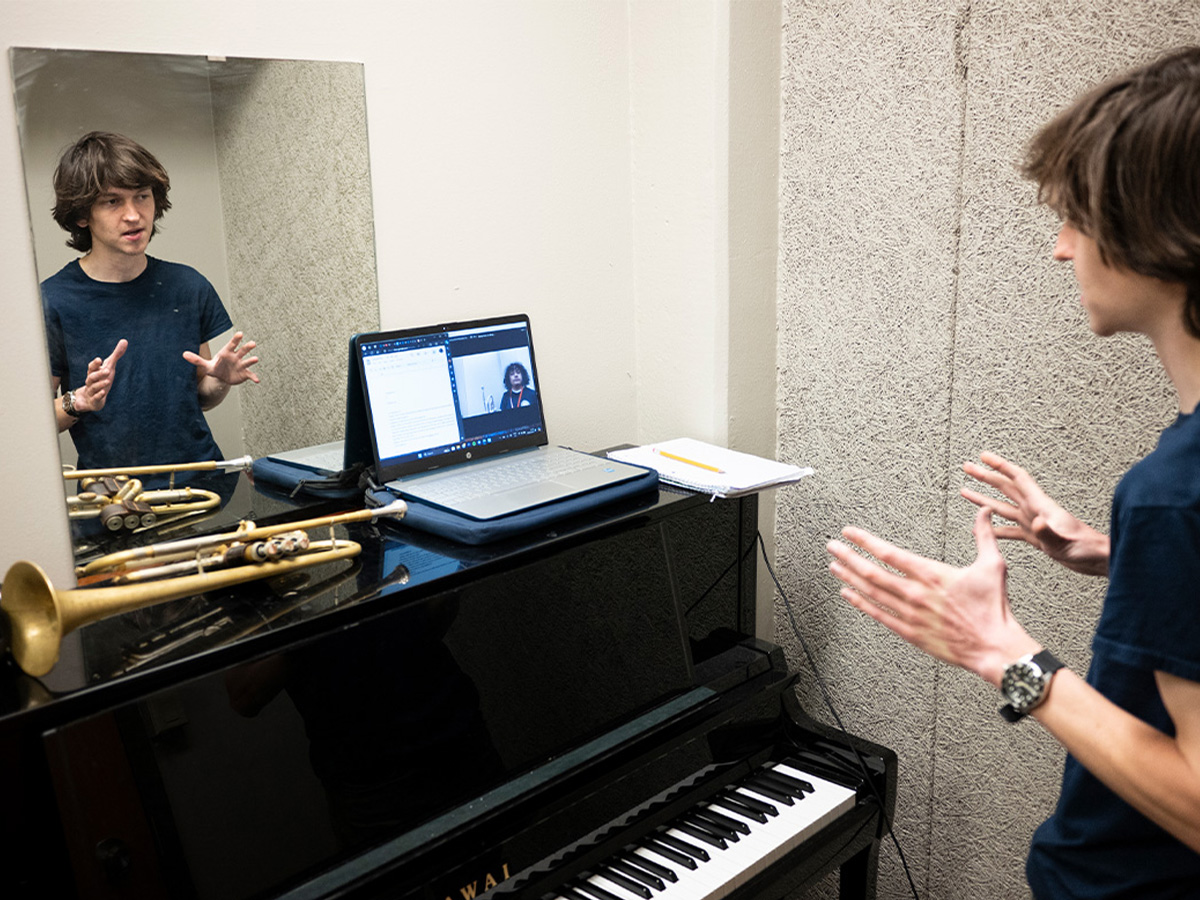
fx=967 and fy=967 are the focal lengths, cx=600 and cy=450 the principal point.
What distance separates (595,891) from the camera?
1367 millimetres

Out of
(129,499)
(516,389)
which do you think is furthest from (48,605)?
(516,389)

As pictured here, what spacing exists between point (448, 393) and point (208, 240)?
453 mm

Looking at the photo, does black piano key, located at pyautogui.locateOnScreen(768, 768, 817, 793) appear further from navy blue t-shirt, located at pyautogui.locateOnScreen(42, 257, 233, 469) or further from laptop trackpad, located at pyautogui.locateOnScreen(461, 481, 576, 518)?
navy blue t-shirt, located at pyautogui.locateOnScreen(42, 257, 233, 469)

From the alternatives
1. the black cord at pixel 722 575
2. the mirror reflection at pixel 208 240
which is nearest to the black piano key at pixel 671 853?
the black cord at pixel 722 575

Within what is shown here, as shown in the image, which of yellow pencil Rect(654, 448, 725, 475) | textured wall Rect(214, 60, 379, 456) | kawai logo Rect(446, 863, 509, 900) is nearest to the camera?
kawai logo Rect(446, 863, 509, 900)

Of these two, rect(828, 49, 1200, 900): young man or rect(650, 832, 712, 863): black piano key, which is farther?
rect(650, 832, 712, 863): black piano key

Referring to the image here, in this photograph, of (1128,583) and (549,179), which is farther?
(549,179)

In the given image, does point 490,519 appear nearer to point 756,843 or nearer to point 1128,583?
point 756,843

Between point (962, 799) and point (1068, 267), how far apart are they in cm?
108

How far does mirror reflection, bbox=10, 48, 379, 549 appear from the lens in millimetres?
1399

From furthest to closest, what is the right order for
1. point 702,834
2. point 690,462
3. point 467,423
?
point 690,462, point 467,423, point 702,834

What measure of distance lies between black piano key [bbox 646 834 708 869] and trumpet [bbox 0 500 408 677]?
2.06ft

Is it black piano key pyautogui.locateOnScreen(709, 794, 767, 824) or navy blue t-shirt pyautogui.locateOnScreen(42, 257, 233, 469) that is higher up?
navy blue t-shirt pyautogui.locateOnScreen(42, 257, 233, 469)

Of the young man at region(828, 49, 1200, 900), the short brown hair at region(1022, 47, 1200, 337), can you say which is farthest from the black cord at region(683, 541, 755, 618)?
the short brown hair at region(1022, 47, 1200, 337)
